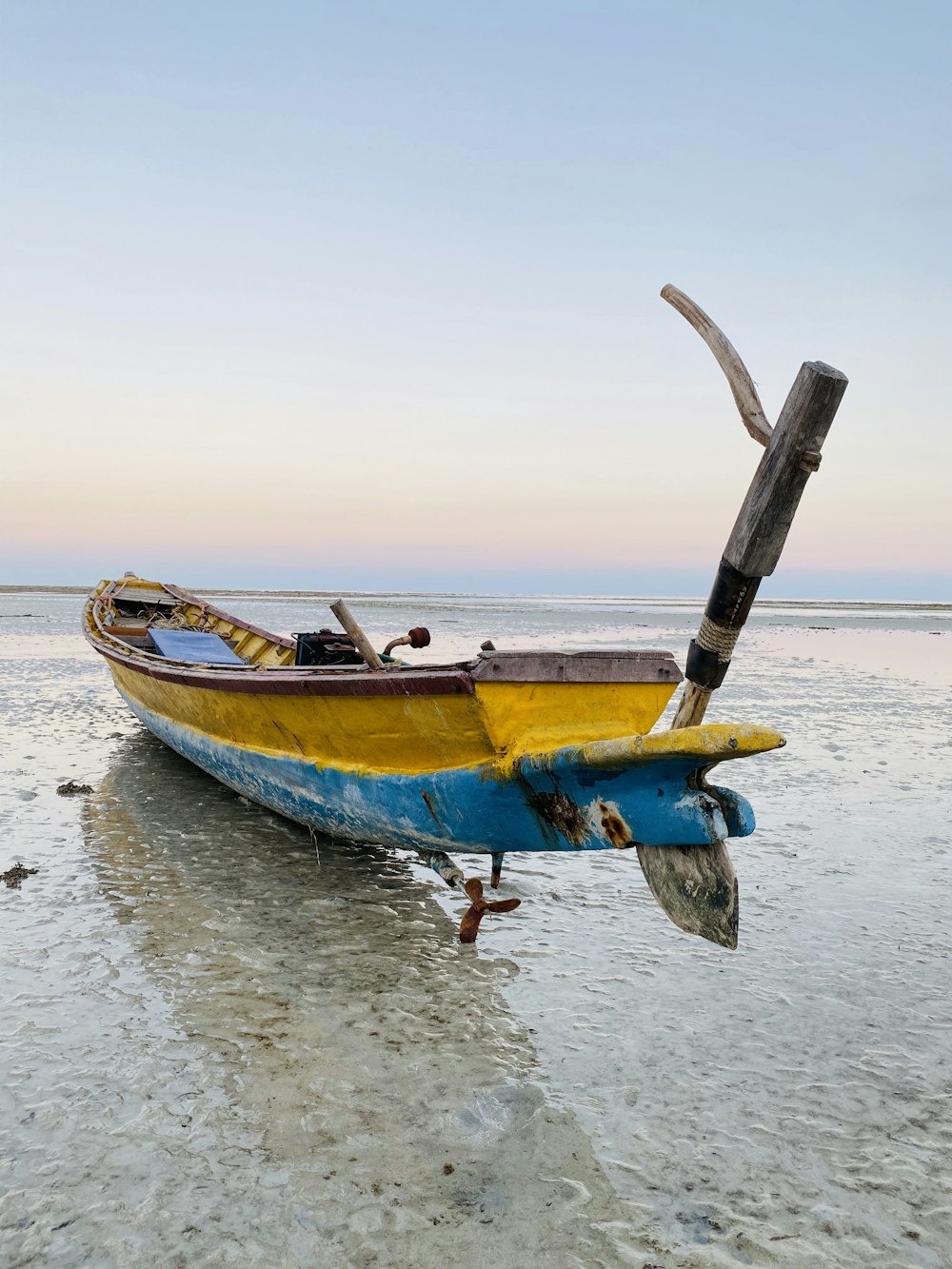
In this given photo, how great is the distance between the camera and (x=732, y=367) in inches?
148

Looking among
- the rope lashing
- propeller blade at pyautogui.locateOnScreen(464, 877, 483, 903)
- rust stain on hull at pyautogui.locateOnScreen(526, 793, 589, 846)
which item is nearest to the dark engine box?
propeller blade at pyautogui.locateOnScreen(464, 877, 483, 903)

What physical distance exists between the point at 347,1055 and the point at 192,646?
26.2ft

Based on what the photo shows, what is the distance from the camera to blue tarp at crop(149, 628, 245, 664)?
9.97m

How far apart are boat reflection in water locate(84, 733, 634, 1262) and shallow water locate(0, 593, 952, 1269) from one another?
0.04 ft

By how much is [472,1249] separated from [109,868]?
381 cm

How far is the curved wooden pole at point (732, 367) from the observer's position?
3.65m

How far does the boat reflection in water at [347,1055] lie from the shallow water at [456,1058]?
1 centimetres

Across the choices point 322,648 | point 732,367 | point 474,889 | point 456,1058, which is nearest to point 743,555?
point 732,367

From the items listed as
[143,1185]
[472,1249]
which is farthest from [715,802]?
[143,1185]

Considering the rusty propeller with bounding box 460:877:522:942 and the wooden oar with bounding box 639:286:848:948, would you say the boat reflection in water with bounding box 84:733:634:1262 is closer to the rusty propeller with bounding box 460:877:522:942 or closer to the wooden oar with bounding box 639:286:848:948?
the rusty propeller with bounding box 460:877:522:942

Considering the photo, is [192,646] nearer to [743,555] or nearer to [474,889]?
[474,889]

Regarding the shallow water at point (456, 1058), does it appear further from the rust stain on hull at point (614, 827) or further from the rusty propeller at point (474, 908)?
the rust stain on hull at point (614, 827)

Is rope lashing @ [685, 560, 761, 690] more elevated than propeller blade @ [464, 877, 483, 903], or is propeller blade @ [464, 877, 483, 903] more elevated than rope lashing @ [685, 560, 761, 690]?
rope lashing @ [685, 560, 761, 690]

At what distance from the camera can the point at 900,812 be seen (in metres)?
6.96
